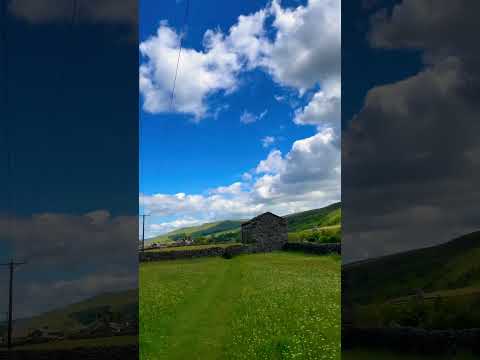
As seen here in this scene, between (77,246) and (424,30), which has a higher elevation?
(424,30)

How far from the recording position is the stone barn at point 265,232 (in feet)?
114

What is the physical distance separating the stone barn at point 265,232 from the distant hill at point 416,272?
29.8 metres

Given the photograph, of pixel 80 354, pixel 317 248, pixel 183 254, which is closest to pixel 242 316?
pixel 80 354

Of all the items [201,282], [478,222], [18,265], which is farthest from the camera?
[201,282]

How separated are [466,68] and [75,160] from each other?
4.89 metres

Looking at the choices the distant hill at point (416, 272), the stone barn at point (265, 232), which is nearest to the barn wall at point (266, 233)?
the stone barn at point (265, 232)

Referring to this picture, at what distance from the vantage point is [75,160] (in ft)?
16.4

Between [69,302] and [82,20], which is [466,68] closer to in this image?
[82,20]

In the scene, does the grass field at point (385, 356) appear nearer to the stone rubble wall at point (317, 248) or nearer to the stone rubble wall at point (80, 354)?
the stone rubble wall at point (80, 354)

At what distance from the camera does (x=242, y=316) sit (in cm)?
1127

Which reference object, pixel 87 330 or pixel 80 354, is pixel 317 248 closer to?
pixel 87 330

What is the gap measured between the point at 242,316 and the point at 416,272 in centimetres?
765

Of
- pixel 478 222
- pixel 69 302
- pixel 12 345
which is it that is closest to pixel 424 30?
pixel 478 222

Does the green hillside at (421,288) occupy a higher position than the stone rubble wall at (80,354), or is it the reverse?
the green hillside at (421,288)
